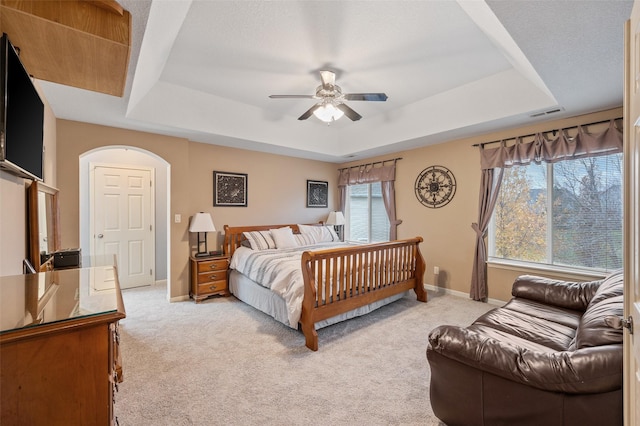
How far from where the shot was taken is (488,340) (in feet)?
4.88

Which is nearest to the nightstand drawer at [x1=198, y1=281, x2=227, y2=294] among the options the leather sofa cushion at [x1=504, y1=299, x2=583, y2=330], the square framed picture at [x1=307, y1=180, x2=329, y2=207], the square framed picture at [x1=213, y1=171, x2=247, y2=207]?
the square framed picture at [x1=213, y1=171, x2=247, y2=207]

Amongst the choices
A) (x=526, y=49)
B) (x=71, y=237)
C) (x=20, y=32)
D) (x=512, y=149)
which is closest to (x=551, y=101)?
Answer: (x=512, y=149)

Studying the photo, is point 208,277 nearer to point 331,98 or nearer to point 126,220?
point 126,220

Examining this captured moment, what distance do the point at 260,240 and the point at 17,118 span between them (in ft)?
10.6

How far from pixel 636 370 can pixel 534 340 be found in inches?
38.5

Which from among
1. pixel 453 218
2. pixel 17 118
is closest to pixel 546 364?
pixel 17 118

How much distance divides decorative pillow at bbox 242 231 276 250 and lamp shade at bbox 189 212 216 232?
0.60 m

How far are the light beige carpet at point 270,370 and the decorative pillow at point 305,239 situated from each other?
5.15ft

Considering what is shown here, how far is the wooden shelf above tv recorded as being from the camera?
1125 mm

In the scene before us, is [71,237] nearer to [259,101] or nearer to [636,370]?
[259,101]

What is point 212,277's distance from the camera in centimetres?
409

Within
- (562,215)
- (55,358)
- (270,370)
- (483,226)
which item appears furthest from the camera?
(483,226)

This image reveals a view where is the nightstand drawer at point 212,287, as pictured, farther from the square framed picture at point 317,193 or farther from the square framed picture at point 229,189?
the square framed picture at point 317,193

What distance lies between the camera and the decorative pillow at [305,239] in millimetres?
4871
